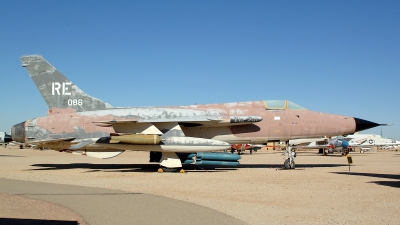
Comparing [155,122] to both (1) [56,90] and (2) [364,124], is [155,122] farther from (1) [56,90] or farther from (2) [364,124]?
(2) [364,124]

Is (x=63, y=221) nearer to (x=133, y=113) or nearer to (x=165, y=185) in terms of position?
(x=165, y=185)

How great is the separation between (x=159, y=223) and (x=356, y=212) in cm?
408

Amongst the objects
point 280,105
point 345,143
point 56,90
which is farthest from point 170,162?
point 345,143

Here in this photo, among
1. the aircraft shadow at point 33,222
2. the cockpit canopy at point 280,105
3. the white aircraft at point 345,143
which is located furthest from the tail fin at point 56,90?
the white aircraft at point 345,143

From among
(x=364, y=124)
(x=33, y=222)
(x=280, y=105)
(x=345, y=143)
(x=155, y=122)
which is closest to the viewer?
(x=33, y=222)

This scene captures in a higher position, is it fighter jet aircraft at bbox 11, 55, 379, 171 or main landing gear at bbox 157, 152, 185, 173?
fighter jet aircraft at bbox 11, 55, 379, 171

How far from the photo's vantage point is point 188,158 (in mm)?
18031

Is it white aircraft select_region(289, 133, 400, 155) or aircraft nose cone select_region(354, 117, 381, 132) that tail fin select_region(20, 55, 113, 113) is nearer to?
aircraft nose cone select_region(354, 117, 381, 132)

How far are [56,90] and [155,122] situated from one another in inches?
216

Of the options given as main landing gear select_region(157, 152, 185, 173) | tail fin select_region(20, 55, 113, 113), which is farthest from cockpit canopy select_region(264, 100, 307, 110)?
tail fin select_region(20, 55, 113, 113)

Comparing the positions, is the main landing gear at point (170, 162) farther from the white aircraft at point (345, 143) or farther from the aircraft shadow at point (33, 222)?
the white aircraft at point (345, 143)

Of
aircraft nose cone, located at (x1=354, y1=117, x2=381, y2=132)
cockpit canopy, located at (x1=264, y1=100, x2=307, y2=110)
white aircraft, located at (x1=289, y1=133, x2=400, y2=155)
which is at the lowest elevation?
white aircraft, located at (x1=289, y1=133, x2=400, y2=155)

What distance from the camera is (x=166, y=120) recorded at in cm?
1719

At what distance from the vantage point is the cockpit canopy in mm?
18594
